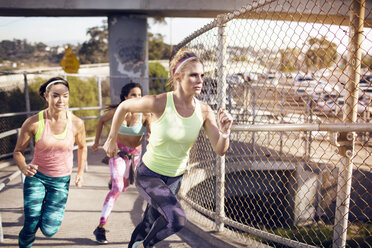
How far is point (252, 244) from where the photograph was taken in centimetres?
330

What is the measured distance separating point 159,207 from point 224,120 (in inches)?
33.7

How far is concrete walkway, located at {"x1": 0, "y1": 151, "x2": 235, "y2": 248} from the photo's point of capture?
11.2ft

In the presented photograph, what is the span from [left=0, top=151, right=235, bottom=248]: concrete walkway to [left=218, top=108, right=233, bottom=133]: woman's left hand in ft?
5.15

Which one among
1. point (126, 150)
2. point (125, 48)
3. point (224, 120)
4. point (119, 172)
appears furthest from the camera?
point (125, 48)

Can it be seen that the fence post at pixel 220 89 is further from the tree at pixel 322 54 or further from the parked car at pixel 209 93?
the tree at pixel 322 54

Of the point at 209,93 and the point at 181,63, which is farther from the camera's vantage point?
the point at 209,93

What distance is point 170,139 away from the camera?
2.47m

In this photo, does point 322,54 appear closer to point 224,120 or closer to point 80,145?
point 224,120

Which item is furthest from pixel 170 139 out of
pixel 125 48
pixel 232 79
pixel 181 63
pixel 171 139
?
pixel 125 48

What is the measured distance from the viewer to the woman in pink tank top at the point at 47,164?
9.31 ft

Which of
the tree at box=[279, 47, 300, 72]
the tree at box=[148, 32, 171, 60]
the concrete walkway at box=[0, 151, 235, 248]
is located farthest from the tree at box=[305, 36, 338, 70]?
the tree at box=[148, 32, 171, 60]

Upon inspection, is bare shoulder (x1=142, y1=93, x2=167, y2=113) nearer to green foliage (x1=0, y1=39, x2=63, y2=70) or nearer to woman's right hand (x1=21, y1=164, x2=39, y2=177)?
woman's right hand (x1=21, y1=164, x2=39, y2=177)

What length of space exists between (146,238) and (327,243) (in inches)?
263

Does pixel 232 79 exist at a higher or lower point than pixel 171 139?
higher
